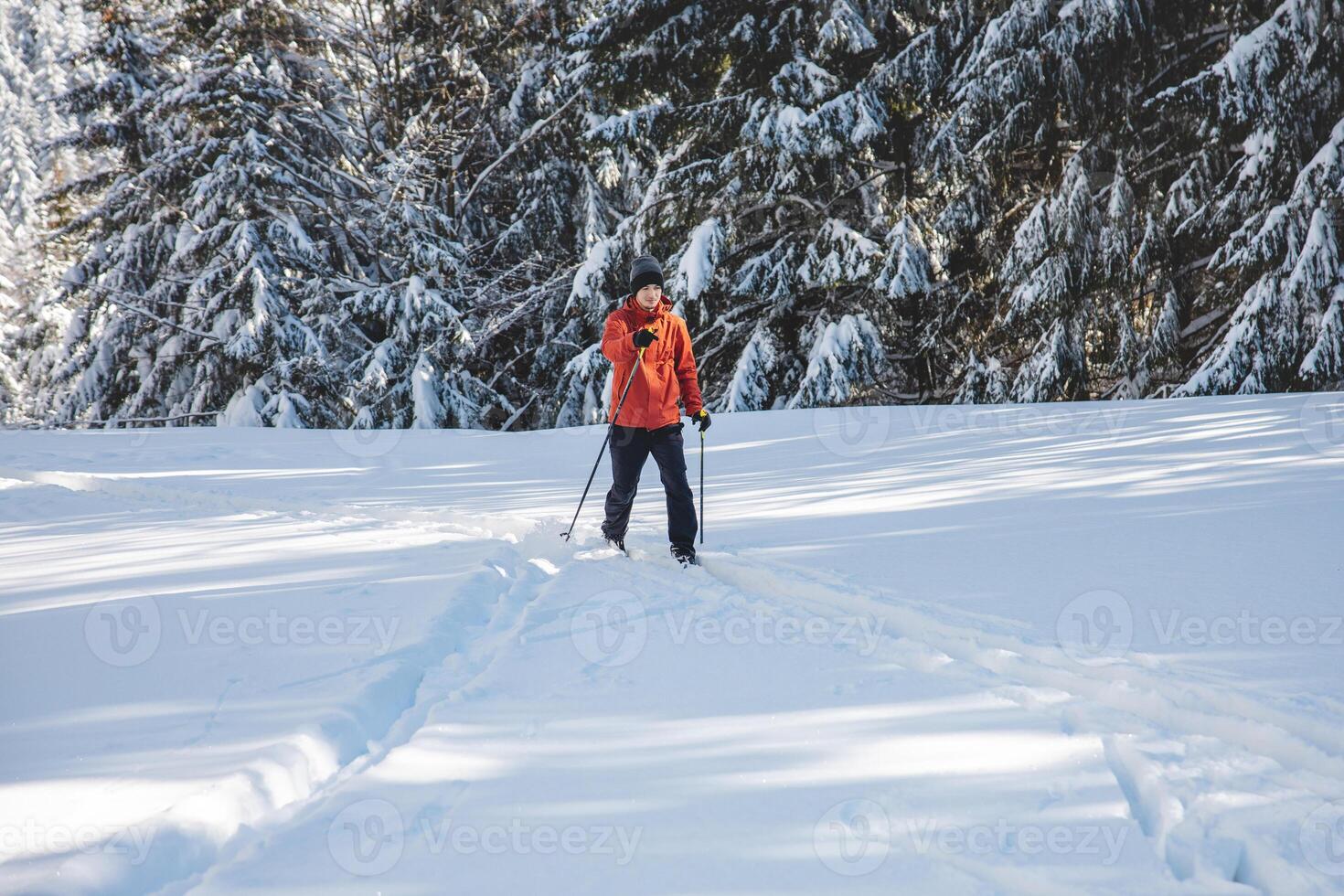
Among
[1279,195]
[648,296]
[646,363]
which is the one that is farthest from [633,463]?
[1279,195]

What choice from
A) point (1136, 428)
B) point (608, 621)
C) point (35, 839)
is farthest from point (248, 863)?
point (1136, 428)

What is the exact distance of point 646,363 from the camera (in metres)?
4.70

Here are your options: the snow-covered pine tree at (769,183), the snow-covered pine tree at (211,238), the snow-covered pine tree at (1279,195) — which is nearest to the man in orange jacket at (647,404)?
the snow-covered pine tree at (769,183)

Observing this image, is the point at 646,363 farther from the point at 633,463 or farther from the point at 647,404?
the point at 633,463

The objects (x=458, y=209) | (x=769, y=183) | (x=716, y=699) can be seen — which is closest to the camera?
(x=716, y=699)

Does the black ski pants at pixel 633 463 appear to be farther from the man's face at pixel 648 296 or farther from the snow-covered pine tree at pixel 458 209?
the snow-covered pine tree at pixel 458 209

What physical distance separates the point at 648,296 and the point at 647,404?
643 mm

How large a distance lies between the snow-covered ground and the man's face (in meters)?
1.49

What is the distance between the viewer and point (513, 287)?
1759 cm

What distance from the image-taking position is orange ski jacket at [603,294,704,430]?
4645 millimetres

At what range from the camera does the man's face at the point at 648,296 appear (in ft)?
15.0

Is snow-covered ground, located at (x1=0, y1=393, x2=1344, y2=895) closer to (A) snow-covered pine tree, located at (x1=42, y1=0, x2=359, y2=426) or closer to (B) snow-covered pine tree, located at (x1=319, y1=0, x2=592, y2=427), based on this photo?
(B) snow-covered pine tree, located at (x1=319, y1=0, x2=592, y2=427)

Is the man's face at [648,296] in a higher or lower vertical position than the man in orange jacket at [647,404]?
higher

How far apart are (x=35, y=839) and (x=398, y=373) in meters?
14.7
